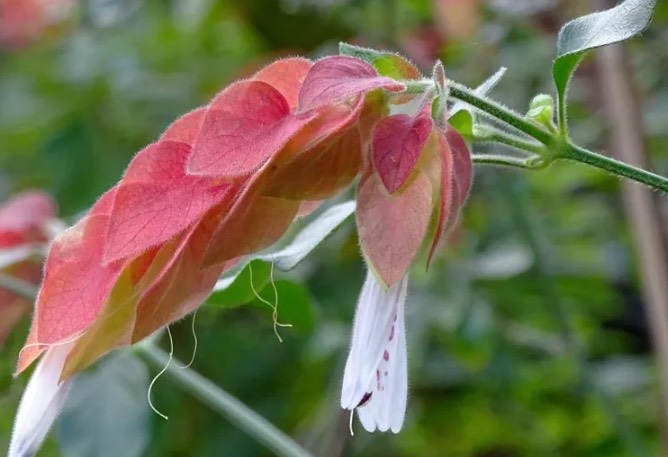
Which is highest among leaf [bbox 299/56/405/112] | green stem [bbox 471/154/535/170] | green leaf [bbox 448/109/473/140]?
leaf [bbox 299/56/405/112]

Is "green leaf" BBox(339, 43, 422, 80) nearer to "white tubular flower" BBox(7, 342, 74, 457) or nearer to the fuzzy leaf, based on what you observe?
the fuzzy leaf

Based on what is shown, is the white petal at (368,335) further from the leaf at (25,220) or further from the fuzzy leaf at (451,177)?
the leaf at (25,220)

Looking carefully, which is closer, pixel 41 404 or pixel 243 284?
pixel 41 404

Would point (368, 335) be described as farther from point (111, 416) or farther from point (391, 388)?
point (111, 416)

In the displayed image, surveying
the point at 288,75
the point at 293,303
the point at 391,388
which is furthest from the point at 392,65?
the point at 293,303

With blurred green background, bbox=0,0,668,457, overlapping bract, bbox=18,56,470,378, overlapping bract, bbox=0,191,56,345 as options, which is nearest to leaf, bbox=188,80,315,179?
overlapping bract, bbox=18,56,470,378

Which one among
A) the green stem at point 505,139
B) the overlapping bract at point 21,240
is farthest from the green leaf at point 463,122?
the overlapping bract at point 21,240

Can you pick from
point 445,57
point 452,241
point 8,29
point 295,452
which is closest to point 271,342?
point 452,241
